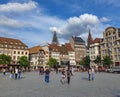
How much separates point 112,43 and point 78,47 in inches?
2114

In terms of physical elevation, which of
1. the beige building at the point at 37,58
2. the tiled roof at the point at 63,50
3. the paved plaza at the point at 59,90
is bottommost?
the paved plaza at the point at 59,90

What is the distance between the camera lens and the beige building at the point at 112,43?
8394 centimetres

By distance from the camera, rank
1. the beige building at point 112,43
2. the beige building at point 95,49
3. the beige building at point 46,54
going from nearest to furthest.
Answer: the beige building at point 112,43
the beige building at point 95,49
the beige building at point 46,54

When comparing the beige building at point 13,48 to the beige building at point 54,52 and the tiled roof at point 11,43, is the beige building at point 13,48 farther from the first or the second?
the beige building at point 54,52

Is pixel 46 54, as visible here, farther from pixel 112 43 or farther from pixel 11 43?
pixel 112 43

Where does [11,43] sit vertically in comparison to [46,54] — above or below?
above

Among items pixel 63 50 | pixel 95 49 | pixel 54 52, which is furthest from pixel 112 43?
pixel 63 50

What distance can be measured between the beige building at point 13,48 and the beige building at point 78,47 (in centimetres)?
4404

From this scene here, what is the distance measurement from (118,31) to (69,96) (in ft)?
254

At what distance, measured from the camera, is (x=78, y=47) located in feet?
459

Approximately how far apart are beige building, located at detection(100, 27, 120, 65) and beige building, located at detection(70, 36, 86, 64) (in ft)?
144

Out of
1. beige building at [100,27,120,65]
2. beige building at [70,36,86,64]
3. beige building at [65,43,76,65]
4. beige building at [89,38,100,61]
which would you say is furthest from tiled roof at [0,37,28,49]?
beige building at [70,36,86,64]

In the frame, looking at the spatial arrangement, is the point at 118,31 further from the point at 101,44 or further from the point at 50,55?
the point at 50,55

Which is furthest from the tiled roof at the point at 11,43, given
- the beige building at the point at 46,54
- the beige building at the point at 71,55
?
the beige building at the point at 71,55
